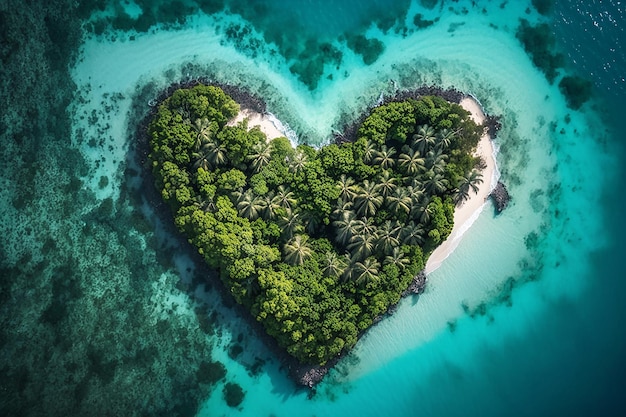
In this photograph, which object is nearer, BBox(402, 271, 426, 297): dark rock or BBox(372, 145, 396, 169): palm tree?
BBox(372, 145, 396, 169): palm tree

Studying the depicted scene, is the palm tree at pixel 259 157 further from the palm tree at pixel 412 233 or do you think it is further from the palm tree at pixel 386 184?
the palm tree at pixel 412 233

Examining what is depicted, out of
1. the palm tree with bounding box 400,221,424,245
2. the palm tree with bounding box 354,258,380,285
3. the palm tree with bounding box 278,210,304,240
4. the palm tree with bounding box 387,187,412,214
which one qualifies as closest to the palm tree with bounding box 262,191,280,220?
the palm tree with bounding box 278,210,304,240

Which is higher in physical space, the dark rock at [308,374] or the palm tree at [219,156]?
the palm tree at [219,156]

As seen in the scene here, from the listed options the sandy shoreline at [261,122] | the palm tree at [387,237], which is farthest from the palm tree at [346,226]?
the sandy shoreline at [261,122]

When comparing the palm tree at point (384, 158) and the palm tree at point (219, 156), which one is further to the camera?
the palm tree at point (384, 158)

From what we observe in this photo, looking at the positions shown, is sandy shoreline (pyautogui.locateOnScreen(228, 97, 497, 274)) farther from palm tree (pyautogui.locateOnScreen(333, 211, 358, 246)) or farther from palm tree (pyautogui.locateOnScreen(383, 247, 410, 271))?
palm tree (pyautogui.locateOnScreen(333, 211, 358, 246))

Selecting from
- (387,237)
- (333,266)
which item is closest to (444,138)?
(387,237)
